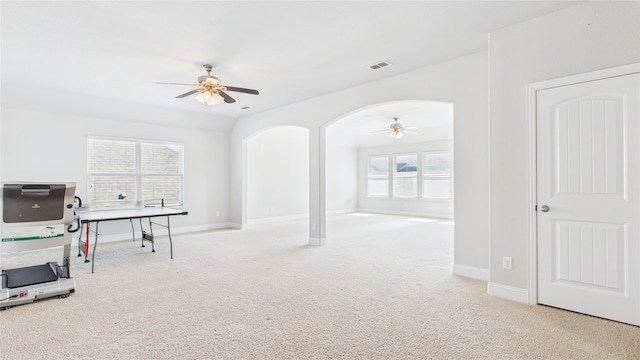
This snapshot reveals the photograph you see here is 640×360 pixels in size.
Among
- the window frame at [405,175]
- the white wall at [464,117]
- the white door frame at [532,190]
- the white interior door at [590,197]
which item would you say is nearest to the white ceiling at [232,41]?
the white wall at [464,117]

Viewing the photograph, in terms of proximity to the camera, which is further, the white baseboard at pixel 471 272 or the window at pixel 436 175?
the window at pixel 436 175

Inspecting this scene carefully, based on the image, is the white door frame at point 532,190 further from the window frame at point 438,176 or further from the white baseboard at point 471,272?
the window frame at point 438,176

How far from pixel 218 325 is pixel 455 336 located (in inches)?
75.0

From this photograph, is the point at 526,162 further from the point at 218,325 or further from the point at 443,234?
the point at 443,234

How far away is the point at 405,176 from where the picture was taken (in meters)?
10.5

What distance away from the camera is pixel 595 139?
8.68ft

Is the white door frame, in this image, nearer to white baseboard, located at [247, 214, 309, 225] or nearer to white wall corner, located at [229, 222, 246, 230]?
white wall corner, located at [229, 222, 246, 230]

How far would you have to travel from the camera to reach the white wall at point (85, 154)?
5.15 meters

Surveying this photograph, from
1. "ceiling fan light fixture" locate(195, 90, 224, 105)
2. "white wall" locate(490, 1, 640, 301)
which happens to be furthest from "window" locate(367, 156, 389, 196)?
"ceiling fan light fixture" locate(195, 90, 224, 105)

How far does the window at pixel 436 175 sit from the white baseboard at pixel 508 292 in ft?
21.7

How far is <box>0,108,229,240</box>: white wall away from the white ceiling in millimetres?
457

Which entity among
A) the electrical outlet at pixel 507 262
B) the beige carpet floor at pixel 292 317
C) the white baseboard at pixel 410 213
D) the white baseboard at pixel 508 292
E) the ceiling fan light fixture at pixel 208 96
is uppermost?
the ceiling fan light fixture at pixel 208 96

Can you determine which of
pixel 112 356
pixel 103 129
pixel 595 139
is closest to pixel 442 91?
pixel 595 139

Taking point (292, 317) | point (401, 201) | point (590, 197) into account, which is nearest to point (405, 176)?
point (401, 201)
